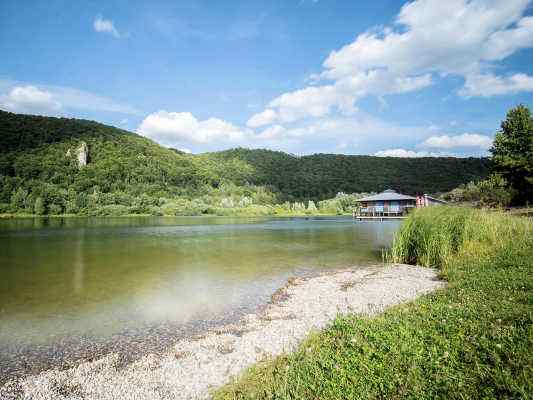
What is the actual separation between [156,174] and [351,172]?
84.6 metres

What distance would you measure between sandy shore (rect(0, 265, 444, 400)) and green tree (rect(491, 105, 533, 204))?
2884 centimetres

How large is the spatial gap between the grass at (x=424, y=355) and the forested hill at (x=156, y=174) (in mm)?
93300

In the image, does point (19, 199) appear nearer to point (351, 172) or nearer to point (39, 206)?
point (39, 206)

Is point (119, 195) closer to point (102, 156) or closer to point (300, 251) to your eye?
point (102, 156)

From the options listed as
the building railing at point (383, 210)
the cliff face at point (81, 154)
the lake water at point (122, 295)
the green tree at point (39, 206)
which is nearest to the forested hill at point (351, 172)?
the building railing at point (383, 210)

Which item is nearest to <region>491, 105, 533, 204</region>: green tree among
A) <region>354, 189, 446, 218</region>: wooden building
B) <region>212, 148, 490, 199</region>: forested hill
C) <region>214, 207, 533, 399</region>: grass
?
<region>354, 189, 446, 218</region>: wooden building

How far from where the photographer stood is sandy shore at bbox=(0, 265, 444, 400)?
4902mm

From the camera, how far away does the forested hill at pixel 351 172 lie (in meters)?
Result: 122

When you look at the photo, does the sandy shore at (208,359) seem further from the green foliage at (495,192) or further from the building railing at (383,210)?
the building railing at (383,210)

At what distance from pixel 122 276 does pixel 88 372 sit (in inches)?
367

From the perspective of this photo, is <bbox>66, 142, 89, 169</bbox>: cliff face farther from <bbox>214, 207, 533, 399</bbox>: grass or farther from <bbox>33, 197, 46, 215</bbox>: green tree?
<bbox>214, 207, 533, 399</bbox>: grass

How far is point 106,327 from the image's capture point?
26.0ft

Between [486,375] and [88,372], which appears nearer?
[486,375]

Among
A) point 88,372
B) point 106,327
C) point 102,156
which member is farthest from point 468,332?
point 102,156
